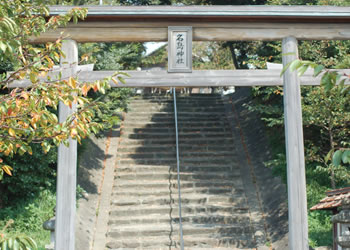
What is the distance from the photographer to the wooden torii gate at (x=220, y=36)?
7.00 metres

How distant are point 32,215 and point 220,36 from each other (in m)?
5.37

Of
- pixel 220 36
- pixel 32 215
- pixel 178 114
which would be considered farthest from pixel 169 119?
pixel 220 36

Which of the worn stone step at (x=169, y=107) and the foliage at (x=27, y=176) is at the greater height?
the worn stone step at (x=169, y=107)

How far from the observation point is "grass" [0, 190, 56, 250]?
953 cm

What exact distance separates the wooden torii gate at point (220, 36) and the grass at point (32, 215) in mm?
2863

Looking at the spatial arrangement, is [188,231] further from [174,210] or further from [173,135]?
[173,135]

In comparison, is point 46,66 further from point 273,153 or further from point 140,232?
point 273,153

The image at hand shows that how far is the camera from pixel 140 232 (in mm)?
10289

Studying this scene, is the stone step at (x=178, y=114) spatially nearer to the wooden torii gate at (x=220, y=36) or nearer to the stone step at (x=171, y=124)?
the stone step at (x=171, y=124)

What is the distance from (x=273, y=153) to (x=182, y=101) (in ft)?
15.2

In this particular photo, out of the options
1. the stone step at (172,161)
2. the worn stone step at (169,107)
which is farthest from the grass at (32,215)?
the worn stone step at (169,107)

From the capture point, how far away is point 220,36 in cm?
730

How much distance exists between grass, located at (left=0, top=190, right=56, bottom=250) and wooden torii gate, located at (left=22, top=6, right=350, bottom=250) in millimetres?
2863

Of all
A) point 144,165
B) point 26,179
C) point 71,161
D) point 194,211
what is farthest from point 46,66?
point 144,165
